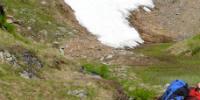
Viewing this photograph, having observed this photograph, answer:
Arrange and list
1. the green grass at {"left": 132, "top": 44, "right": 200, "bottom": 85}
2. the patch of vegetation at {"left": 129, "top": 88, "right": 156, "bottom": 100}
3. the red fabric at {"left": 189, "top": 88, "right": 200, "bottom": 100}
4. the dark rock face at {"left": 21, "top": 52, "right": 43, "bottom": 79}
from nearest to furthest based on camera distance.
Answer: the red fabric at {"left": 189, "top": 88, "right": 200, "bottom": 100}
the dark rock face at {"left": 21, "top": 52, "right": 43, "bottom": 79}
the patch of vegetation at {"left": 129, "top": 88, "right": 156, "bottom": 100}
the green grass at {"left": 132, "top": 44, "right": 200, "bottom": 85}

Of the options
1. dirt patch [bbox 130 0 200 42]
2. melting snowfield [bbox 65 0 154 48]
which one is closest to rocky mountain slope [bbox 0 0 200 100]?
dirt patch [bbox 130 0 200 42]

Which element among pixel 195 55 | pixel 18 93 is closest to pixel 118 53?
pixel 195 55

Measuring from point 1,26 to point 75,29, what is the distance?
71.7 feet

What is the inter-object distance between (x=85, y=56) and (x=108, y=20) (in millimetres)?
13248

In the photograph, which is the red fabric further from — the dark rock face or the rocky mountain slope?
the dark rock face

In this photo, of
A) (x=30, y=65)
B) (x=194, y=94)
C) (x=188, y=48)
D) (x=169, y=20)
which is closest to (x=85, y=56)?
(x=188, y=48)

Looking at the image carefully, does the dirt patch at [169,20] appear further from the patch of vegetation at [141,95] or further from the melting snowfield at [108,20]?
the patch of vegetation at [141,95]

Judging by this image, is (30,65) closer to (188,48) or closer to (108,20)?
(188,48)

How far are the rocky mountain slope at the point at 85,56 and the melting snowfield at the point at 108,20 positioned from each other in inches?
44.2

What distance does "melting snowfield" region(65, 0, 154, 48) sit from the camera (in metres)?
45.0

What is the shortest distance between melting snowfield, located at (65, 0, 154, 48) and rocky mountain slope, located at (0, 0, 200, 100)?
3.69ft

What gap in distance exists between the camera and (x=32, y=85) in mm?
16391

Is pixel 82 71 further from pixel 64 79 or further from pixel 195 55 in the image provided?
pixel 195 55

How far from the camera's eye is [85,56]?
36375 millimetres
